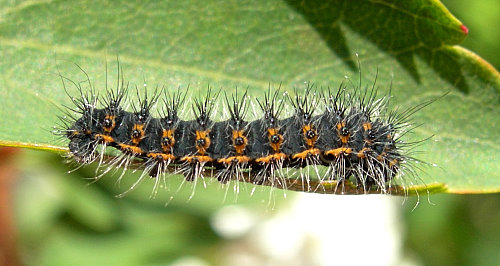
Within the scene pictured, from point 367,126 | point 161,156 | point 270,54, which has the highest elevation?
point 270,54

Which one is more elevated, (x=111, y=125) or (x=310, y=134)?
(x=310, y=134)

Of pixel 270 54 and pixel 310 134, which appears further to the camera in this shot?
pixel 310 134

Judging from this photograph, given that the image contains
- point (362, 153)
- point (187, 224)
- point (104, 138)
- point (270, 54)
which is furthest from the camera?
point (187, 224)

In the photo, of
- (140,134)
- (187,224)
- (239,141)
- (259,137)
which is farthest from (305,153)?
(187,224)

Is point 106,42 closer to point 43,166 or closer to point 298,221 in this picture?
point 43,166

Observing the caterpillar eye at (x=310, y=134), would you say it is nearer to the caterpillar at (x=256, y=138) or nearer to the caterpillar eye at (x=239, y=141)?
the caterpillar at (x=256, y=138)

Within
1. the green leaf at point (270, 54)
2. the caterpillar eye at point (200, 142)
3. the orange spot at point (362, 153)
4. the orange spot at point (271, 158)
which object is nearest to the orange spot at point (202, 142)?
the caterpillar eye at point (200, 142)

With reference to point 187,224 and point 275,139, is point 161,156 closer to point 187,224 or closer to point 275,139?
point 275,139
